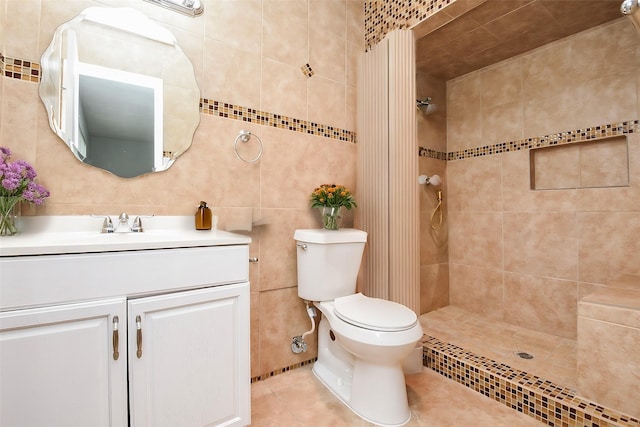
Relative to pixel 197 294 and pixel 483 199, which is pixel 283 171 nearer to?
pixel 197 294

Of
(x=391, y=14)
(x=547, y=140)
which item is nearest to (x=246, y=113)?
(x=391, y=14)

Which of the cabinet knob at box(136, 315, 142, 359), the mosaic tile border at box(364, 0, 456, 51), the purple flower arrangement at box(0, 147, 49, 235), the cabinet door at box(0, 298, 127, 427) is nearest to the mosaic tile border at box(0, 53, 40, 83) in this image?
the purple flower arrangement at box(0, 147, 49, 235)

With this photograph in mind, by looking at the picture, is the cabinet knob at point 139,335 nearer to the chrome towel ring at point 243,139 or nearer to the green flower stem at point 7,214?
the green flower stem at point 7,214

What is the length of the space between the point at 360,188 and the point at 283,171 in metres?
0.57

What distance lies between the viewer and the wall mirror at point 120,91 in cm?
127

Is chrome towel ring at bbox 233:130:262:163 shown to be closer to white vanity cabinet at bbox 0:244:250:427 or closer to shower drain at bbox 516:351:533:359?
white vanity cabinet at bbox 0:244:250:427

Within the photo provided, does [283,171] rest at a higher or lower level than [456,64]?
lower

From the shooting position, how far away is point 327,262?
1.65m

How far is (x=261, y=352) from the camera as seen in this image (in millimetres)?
1720

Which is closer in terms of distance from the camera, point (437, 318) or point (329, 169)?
point (329, 169)

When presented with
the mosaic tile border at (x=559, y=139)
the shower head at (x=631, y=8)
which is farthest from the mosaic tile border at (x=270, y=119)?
the shower head at (x=631, y=8)

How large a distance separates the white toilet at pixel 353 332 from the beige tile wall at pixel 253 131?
198 millimetres

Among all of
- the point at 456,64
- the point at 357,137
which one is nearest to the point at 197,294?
the point at 357,137

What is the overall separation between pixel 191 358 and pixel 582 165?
2.67 meters
